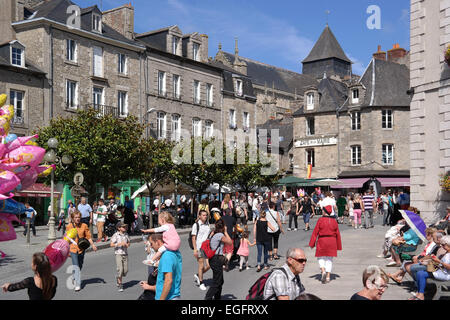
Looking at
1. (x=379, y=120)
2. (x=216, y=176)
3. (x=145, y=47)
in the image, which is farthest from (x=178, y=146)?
(x=379, y=120)

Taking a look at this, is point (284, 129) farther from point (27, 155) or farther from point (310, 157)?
point (27, 155)

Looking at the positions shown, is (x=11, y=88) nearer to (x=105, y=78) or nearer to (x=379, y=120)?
(x=105, y=78)

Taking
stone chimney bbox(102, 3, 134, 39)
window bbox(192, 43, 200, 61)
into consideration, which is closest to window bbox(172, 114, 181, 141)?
window bbox(192, 43, 200, 61)

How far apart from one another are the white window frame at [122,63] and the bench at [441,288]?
3070cm

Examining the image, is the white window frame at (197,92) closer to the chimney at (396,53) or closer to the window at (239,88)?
the window at (239,88)

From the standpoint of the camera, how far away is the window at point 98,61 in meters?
35.2

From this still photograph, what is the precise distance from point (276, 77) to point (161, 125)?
5372 cm

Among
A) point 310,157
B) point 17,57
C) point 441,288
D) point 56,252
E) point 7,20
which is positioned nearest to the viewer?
point 56,252

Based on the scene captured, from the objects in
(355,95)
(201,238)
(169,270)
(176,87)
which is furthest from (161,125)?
(169,270)

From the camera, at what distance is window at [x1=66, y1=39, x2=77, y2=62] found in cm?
3356

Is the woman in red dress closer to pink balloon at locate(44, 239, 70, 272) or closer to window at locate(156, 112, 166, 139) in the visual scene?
pink balloon at locate(44, 239, 70, 272)

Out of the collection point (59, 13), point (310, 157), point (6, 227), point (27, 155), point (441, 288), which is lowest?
point (441, 288)

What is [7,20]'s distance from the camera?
33.2 meters

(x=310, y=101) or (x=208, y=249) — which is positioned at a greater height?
(x=310, y=101)
